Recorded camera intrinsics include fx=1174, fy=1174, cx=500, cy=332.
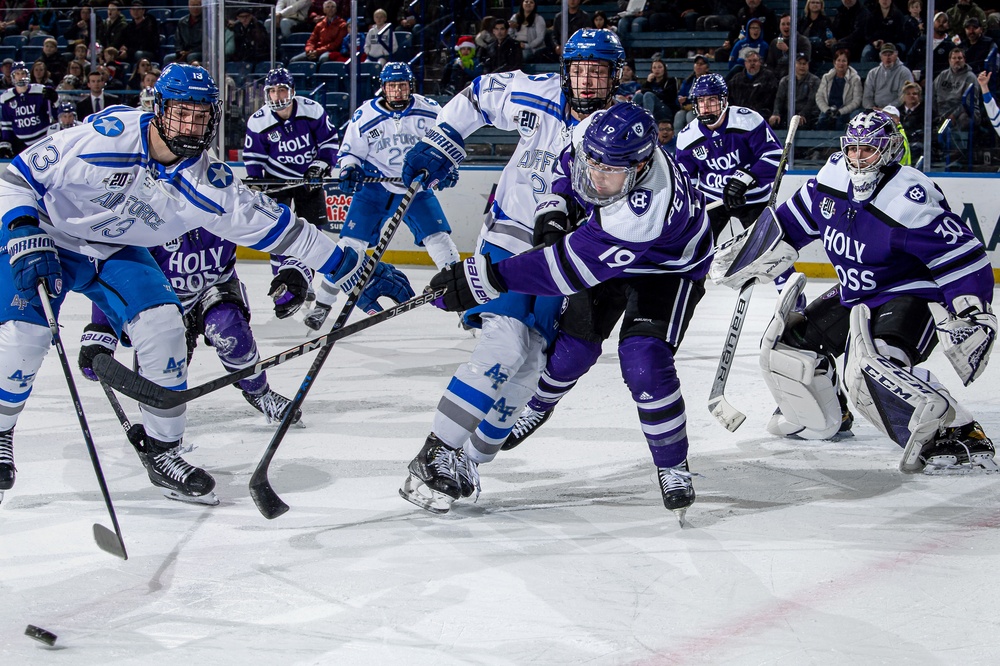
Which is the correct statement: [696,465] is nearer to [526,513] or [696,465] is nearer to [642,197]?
[526,513]

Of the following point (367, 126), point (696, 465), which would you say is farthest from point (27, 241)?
point (367, 126)

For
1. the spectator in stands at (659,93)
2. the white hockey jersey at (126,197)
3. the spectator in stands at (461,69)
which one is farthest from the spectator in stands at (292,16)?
the white hockey jersey at (126,197)

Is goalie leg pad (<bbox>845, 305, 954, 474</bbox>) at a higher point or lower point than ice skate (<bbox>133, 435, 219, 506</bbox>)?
higher

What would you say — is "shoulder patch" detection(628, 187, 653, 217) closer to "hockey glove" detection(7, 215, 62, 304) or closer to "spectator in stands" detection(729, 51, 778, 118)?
"hockey glove" detection(7, 215, 62, 304)

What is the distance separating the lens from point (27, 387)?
330 centimetres

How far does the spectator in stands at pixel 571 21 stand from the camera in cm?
904

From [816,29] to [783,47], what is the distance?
0.88 ft

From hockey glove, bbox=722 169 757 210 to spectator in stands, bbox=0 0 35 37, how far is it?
741 cm

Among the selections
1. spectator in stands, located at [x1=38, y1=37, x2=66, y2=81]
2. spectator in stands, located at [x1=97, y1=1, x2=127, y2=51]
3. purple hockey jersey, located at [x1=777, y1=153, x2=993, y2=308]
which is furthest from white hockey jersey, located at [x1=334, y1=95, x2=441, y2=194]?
spectator in stands, located at [x1=38, y1=37, x2=66, y2=81]

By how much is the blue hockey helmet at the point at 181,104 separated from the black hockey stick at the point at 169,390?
62cm

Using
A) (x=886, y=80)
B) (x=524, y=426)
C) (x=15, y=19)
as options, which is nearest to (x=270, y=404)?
(x=524, y=426)

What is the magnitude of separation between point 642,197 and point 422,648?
4.18ft

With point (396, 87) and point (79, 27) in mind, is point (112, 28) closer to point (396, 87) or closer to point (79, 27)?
point (79, 27)

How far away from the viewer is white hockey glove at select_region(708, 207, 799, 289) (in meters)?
4.05
